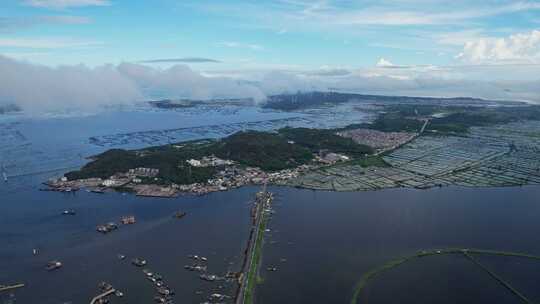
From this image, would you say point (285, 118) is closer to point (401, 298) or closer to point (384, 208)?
point (384, 208)

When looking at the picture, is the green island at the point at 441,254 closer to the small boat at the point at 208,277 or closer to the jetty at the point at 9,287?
the small boat at the point at 208,277

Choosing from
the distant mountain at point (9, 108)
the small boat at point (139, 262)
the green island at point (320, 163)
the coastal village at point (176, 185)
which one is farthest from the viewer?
the distant mountain at point (9, 108)

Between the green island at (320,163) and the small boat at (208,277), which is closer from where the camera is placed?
the small boat at (208,277)

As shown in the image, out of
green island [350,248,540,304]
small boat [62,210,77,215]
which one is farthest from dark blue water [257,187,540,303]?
small boat [62,210,77,215]

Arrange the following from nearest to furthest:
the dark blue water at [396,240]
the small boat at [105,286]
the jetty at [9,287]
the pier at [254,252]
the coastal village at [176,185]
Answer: the pier at [254,252] < the dark blue water at [396,240] < the small boat at [105,286] < the jetty at [9,287] < the coastal village at [176,185]

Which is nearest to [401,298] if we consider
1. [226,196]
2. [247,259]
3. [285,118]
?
[247,259]

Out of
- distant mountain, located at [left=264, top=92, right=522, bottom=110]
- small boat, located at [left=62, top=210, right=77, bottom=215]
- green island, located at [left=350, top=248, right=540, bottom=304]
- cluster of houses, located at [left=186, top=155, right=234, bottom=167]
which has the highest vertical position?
distant mountain, located at [left=264, top=92, right=522, bottom=110]

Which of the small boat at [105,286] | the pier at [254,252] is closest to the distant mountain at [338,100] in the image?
the pier at [254,252]

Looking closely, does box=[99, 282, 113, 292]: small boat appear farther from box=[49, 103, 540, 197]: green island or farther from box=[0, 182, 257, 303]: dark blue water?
box=[49, 103, 540, 197]: green island
